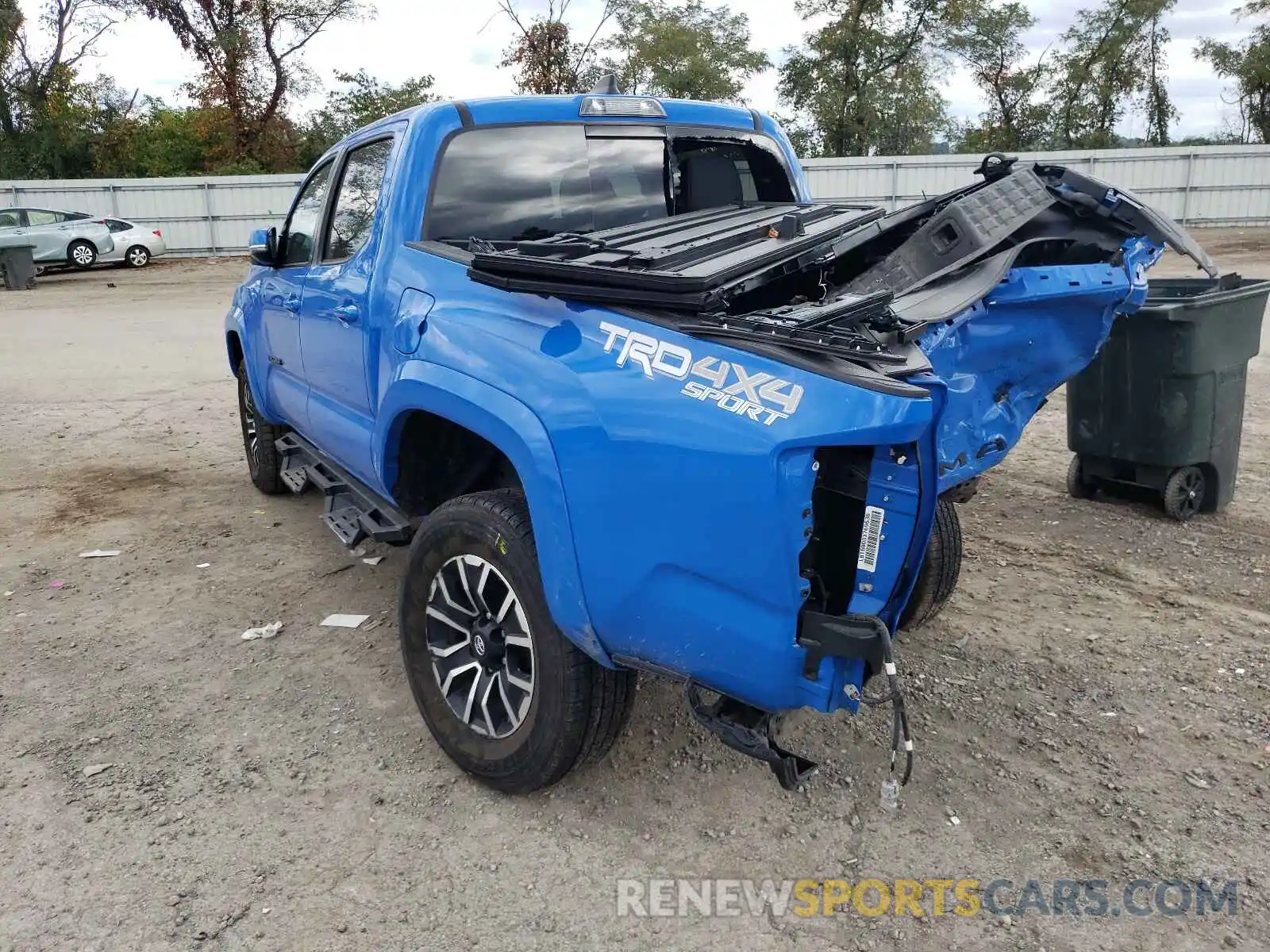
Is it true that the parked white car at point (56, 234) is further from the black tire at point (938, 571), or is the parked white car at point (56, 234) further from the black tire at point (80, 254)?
the black tire at point (938, 571)

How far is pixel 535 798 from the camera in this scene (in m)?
3.10

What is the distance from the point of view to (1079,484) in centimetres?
586

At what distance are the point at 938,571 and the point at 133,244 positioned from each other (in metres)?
24.9

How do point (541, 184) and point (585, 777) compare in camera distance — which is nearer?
point (585, 777)

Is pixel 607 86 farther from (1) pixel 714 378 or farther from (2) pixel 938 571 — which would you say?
(2) pixel 938 571

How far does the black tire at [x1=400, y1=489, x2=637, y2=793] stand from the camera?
2.82 metres

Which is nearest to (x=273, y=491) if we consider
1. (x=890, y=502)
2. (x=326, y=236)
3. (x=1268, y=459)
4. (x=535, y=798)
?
(x=326, y=236)

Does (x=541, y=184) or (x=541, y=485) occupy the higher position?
(x=541, y=184)

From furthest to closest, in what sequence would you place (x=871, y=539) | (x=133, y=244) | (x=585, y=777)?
(x=133, y=244)
(x=585, y=777)
(x=871, y=539)

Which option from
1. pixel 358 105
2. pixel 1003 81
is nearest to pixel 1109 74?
pixel 1003 81

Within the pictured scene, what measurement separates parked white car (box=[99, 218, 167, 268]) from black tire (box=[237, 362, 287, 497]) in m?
20.6

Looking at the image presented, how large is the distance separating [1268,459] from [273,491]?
6.42 m

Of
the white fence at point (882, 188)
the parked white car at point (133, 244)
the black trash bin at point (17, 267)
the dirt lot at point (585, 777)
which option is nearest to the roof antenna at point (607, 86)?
the dirt lot at point (585, 777)

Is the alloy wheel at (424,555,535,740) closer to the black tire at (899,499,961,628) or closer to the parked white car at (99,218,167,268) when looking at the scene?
the black tire at (899,499,961,628)
